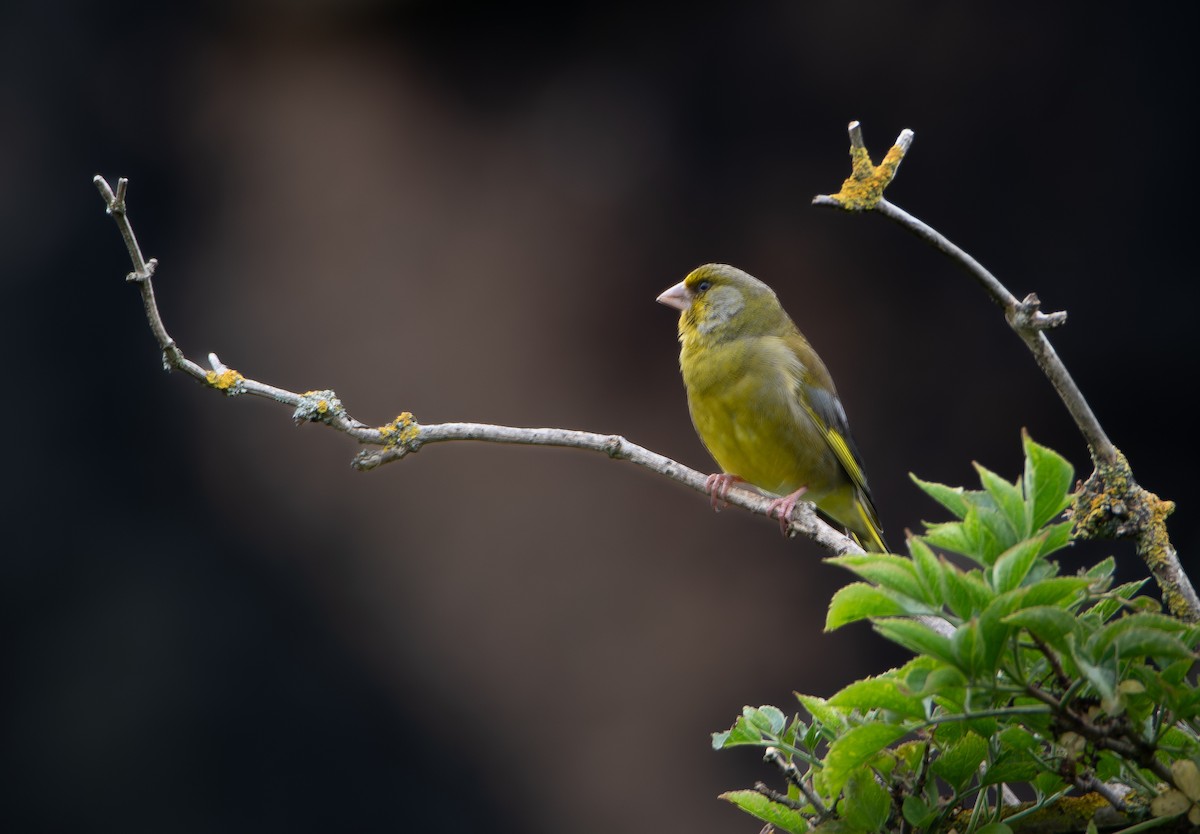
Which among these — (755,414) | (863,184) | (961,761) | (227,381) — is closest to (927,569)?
(961,761)

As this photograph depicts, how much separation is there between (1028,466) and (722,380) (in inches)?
71.2

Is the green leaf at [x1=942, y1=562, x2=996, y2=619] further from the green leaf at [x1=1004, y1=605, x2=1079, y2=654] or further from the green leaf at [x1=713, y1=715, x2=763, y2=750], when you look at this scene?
the green leaf at [x1=713, y1=715, x2=763, y2=750]

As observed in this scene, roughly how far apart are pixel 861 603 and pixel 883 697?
0.08m

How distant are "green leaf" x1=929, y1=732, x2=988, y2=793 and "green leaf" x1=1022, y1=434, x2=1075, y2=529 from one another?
0.67ft

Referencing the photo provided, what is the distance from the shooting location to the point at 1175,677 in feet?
2.68

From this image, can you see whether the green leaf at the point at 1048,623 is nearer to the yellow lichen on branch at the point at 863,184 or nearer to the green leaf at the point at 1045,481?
the green leaf at the point at 1045,481

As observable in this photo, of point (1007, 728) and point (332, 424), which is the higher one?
point (332, 424)

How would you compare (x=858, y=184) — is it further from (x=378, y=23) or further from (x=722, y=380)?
(x=378, y=23)

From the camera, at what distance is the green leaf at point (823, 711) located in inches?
37.8

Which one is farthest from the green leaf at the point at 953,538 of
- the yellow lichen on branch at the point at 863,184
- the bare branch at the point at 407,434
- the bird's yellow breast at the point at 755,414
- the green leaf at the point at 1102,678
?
the bird's yellow breast at the point at 755,414

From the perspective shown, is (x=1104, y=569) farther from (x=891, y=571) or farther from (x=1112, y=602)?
(x=891, y=571)

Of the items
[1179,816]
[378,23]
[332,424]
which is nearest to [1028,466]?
[1179,816]

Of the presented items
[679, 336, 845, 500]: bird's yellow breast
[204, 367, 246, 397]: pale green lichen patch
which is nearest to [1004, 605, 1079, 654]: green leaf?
[204, 367, 246, 397]: pale green lichen patch

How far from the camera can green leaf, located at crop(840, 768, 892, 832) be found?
0.94m
